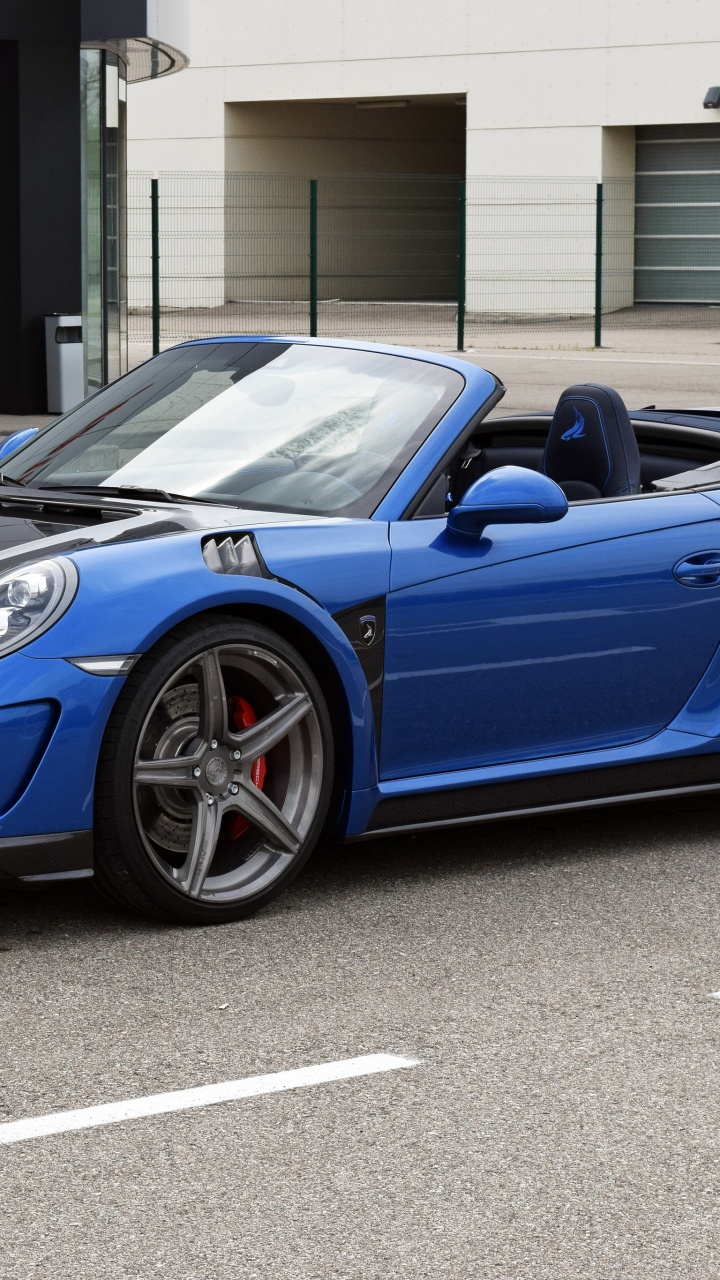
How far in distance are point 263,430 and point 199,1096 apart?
2.01 meters

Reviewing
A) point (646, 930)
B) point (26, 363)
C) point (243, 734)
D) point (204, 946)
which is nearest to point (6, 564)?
point (243, 734)

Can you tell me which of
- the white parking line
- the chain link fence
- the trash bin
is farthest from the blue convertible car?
the chain link fence

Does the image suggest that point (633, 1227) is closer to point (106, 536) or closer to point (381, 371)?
point (106, 536)

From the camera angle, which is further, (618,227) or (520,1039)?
(618,227)

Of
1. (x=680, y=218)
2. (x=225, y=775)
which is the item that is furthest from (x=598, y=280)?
(x=225, y=775)

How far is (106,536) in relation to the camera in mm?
4254

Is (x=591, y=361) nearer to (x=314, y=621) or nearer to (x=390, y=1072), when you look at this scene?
(x=314, y=621)

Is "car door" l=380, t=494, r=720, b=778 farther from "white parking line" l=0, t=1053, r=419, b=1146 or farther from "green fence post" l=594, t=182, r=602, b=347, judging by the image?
"green fence post" l=594, t=182, r=602, b=347

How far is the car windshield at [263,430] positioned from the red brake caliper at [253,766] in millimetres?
554

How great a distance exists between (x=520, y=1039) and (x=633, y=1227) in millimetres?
808

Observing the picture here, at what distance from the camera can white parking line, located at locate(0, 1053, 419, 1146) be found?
3238 mm

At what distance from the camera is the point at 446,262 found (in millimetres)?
36156

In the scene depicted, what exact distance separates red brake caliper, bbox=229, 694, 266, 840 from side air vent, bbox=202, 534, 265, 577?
12.3 inches

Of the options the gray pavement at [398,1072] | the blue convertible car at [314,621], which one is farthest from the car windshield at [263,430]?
the gray pavement at [398,1072]
